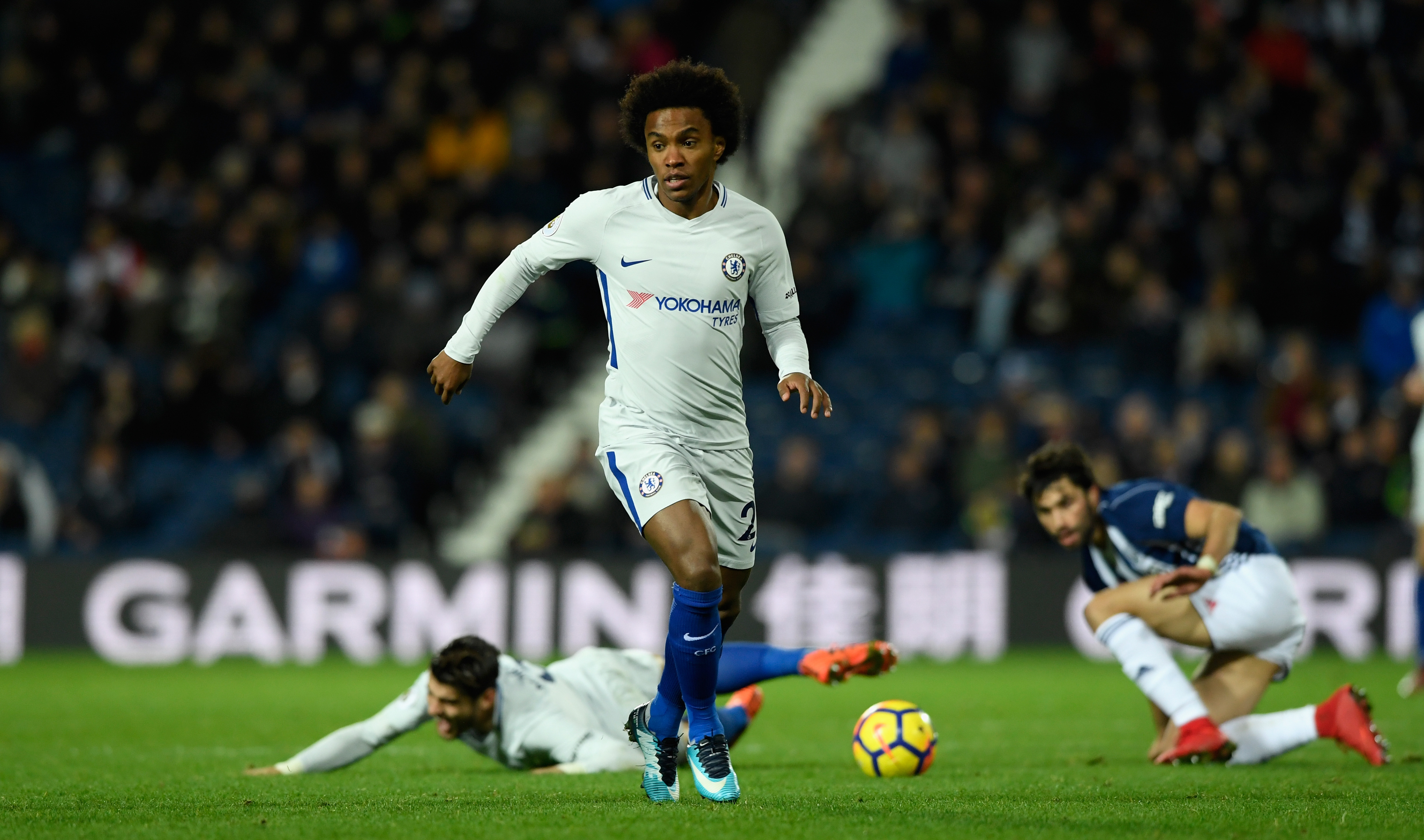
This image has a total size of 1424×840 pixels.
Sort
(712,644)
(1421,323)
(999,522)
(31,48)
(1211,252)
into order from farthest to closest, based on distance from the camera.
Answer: (31,48) < (1211,252) < (999,522) < (1421,323) < (712,644)

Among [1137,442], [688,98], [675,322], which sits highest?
[688,98]

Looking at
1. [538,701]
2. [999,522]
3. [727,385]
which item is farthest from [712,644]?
[999,522]

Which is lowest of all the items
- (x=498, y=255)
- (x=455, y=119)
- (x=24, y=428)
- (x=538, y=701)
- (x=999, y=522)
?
(x=538, y=701)

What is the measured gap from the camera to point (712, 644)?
549cm

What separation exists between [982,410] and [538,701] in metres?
8.80

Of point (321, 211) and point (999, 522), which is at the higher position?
point (321, 211)

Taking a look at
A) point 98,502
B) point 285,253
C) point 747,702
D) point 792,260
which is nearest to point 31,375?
point 98,502

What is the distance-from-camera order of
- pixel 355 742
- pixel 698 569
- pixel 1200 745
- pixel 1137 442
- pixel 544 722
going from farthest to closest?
pixel 1137 442
pixel 544 722
pixel 1200 745
pixel 355 742
pixel 698 569

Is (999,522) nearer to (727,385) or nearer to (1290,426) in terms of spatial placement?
(1290,426)

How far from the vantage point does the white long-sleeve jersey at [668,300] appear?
560cm

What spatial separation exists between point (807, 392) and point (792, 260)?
352 inches

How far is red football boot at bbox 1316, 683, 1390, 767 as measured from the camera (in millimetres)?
6855

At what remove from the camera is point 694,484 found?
546 cm

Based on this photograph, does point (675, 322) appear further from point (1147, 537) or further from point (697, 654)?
point (1147, 537)
